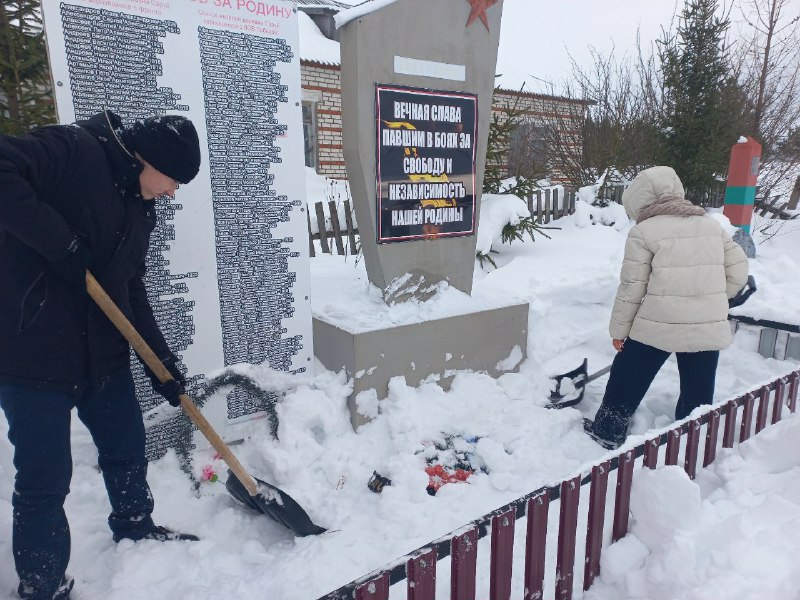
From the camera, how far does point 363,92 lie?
11.4 ft

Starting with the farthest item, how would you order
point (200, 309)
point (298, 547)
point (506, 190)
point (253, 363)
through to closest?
1. point (506, 190)
2. point (253, 363)
3. point (200, 309)
4. point (298, 547)

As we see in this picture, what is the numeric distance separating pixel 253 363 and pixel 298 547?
1190mm

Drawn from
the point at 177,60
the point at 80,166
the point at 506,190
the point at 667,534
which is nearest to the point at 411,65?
the point at 177,60

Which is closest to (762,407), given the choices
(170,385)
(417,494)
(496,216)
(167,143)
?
(417,494)

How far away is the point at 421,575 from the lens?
5.22ft

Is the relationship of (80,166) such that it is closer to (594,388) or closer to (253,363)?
(253,363)

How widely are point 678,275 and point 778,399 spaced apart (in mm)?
878

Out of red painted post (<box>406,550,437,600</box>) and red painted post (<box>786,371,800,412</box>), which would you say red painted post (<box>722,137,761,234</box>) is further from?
red painted post (<box>406,550,437,600</box>)

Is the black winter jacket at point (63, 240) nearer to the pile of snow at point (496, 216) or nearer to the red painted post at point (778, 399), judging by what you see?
the red painted post at point (778, 399)

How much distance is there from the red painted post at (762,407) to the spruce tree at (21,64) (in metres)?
5.64

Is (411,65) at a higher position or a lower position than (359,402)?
higher

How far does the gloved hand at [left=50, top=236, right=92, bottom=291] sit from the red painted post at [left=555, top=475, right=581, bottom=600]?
193 centimetres

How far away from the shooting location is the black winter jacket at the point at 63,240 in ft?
5.91

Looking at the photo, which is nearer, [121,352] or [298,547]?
[121,352]
